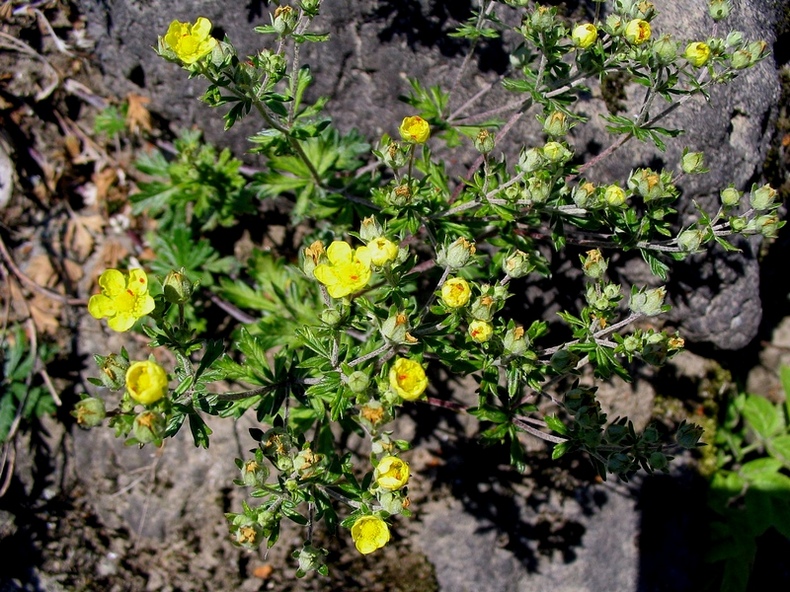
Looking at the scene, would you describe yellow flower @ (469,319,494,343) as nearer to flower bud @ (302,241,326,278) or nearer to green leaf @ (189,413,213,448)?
flower bud @ (302,241,326,278)

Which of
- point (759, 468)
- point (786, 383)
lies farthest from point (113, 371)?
point (786, 383)

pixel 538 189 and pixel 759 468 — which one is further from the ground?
pixel 538 189

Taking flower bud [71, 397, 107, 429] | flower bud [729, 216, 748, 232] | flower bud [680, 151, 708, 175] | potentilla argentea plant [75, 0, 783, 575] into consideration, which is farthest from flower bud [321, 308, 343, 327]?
flower bud [729, 216, 748, 232]

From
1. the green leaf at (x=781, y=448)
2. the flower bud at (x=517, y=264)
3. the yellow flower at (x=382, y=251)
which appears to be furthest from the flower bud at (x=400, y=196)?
the green leaf at (x=781, y=448)

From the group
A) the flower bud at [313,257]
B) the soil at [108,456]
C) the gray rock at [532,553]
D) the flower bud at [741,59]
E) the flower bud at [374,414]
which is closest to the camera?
the flower bud at [374,414]

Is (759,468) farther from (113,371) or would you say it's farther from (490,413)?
(113,371)

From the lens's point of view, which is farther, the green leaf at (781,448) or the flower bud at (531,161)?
the green leaf at (781,448)

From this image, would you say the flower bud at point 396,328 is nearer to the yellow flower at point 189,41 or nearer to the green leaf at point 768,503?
the yellow flower at point 189,41
